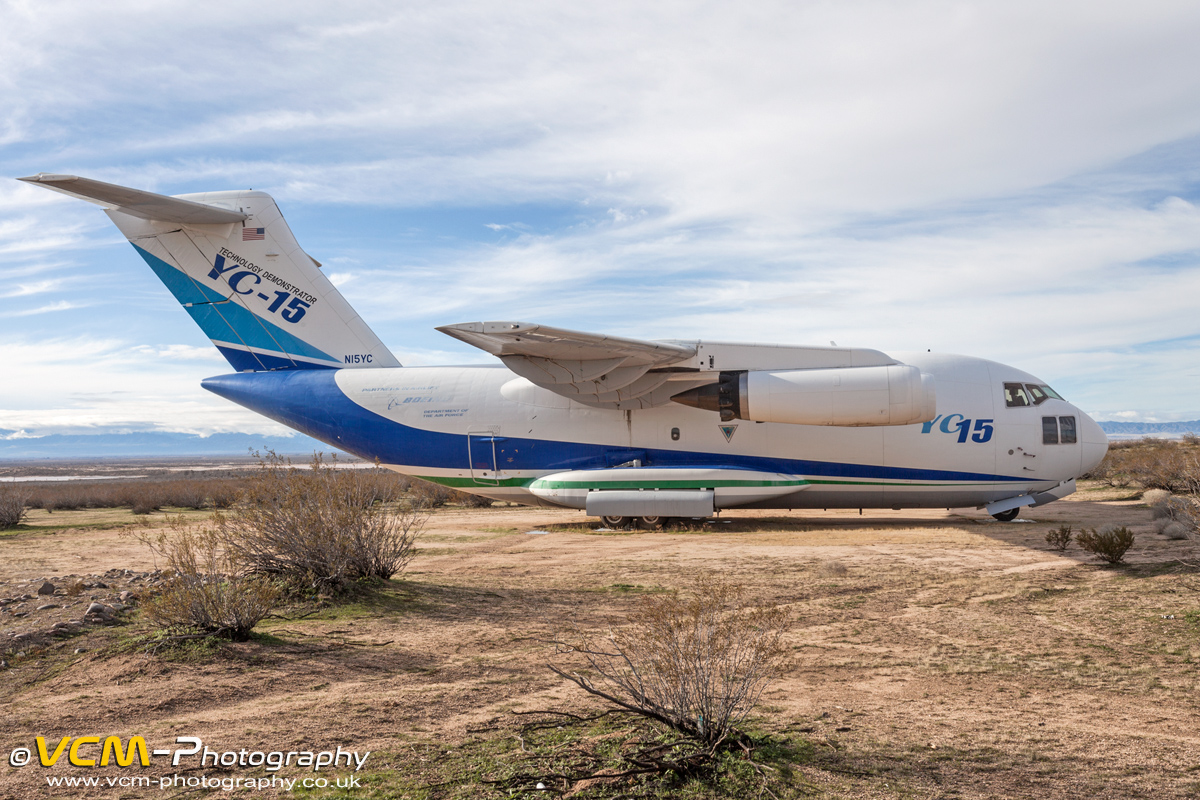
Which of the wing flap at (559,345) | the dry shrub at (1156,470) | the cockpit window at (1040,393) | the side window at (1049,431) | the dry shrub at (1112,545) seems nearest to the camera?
the dry shrub at (1112,545)

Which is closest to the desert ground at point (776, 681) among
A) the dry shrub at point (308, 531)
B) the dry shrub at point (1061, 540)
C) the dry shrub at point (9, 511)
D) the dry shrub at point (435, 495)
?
the dry shrub at point (1061, 540)

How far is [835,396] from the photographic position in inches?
591

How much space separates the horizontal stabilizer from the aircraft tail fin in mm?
73

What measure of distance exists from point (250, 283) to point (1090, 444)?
19.3 m

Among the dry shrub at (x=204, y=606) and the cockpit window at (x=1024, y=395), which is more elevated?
the cockpit window at (x=1024, y=395)

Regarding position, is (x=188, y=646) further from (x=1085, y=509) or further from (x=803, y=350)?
(x=1085, y=509)

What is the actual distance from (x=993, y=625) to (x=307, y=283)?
16.3m

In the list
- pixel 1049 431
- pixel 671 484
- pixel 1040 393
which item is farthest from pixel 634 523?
pixel 1040 393

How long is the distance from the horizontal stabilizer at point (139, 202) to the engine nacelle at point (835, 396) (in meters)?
12.6

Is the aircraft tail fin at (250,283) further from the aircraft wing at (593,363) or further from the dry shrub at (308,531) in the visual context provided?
the dry shrub at (308,531)

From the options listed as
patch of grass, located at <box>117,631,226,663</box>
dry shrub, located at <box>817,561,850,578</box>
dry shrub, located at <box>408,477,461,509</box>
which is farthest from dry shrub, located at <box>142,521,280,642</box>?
dry shrub, located at <box>408,477,461,509</box>

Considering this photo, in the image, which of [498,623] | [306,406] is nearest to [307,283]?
[306,406]

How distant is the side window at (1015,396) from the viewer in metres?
16.0

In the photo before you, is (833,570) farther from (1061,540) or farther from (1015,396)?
(1015,396)
